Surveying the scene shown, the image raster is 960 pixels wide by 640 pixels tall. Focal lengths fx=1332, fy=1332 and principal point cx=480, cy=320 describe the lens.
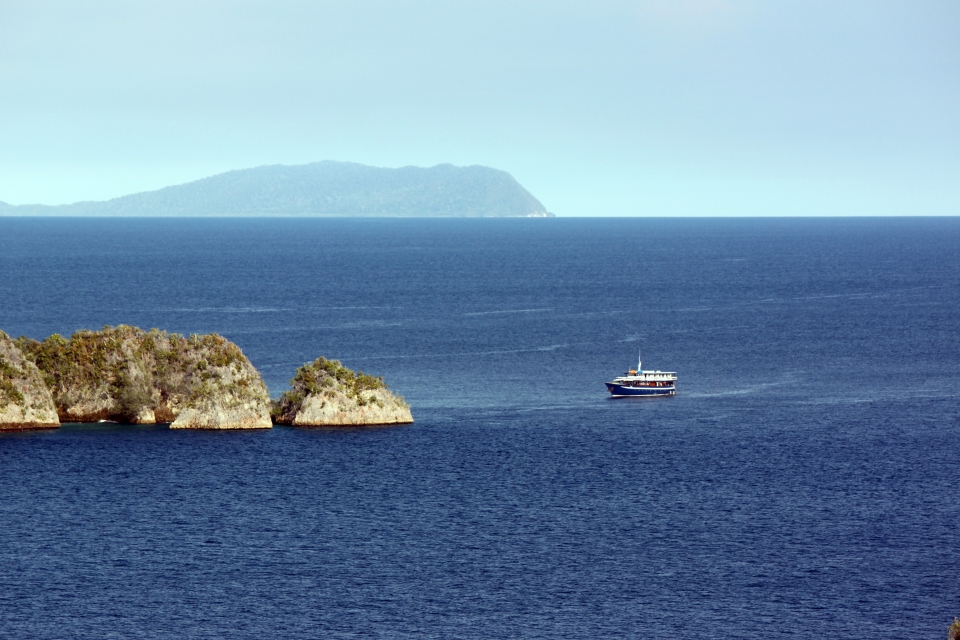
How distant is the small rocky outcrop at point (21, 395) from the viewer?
9900 centimetres

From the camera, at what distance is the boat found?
116750mm

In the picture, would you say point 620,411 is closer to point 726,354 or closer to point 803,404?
A: point 803,404

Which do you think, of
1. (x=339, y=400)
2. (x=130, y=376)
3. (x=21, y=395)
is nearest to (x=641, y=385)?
(x=339, y=400)

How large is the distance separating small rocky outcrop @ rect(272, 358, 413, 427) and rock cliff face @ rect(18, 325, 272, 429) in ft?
9.77

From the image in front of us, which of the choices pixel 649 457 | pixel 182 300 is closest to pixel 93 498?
pixel 649 457

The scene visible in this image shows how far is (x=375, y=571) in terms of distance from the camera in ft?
218

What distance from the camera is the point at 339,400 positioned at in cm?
10194

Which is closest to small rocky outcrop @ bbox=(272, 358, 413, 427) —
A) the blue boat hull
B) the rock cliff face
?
the rock cliff face

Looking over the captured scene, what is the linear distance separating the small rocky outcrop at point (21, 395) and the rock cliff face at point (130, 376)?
264cm

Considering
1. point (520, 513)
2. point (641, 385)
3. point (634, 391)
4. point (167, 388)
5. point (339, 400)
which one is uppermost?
point (167, 388)

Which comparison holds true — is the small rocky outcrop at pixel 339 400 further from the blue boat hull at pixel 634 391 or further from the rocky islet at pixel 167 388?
the blue boat hull at pixel 634 391

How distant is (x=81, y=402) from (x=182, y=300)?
9238 centimetres

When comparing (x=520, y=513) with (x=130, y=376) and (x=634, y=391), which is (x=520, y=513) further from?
(x=634, y=391)

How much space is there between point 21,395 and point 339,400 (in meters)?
23.6
